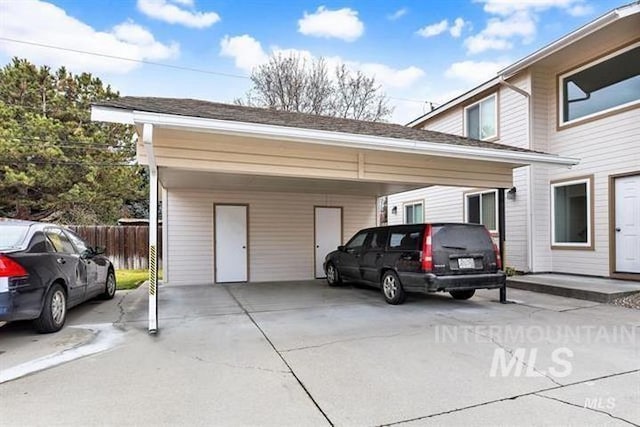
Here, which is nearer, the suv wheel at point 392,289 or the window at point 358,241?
the suv wheel at point 392,289

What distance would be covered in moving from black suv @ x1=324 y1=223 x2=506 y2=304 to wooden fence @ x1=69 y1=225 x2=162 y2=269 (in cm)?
1043

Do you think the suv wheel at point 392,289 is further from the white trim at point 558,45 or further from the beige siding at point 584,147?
the white trim at point 558,45

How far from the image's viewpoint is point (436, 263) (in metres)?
6.68

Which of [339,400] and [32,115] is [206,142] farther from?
[32,115]

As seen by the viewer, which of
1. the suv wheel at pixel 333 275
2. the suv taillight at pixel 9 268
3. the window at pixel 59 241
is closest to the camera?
the suv taillight at pixel 9 268

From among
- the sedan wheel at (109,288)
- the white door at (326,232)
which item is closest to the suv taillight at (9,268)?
the sedan wheel at (109,288)

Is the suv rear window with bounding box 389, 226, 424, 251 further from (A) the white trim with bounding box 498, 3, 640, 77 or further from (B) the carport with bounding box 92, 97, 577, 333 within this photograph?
(A) the white trim with bounding box 498, 3, 640, 77

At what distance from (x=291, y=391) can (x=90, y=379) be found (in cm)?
188

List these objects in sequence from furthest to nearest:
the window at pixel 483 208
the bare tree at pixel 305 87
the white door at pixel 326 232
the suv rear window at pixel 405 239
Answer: the bare tree at pixel 305 87, the white door at pixel 326 232, the window at pixel 483 208, the suv rear window at pixel 405 239

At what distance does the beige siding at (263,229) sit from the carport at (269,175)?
0.09 ft

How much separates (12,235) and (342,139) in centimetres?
454

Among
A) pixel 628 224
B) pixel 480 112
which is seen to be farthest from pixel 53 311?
pixel 480 112

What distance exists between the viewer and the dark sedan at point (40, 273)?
465 centimetres

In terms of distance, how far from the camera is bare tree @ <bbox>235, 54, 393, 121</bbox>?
23.2 metres
